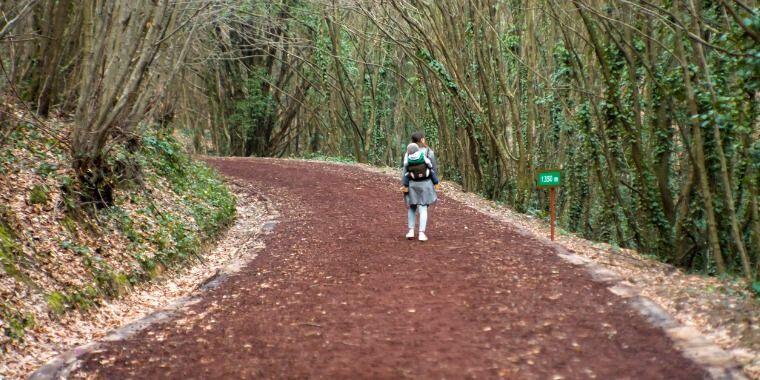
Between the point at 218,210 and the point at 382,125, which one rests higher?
the point at 382,125

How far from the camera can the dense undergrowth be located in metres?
6.98

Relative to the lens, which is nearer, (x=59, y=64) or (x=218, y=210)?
(x=59, y=64)

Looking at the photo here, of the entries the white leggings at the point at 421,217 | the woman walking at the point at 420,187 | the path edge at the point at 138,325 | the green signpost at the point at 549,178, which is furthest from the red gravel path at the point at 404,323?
the green signpost at the point at 549,178

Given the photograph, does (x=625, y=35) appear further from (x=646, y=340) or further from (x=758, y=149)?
(x=646, y=340)

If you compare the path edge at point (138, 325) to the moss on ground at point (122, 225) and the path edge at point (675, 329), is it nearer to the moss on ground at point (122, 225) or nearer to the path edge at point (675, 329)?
the moss on ground at point (122, 225)

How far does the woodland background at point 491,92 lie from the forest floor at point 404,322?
2.94m

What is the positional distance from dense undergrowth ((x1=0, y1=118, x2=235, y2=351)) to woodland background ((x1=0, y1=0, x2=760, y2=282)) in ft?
1.24

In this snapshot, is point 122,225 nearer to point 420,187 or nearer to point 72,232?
point 72,232

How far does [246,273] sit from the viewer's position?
32.2 feet

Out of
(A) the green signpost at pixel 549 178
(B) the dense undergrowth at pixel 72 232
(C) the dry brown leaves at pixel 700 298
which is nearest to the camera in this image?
(C) the dry brown leaves at pixel 700 298

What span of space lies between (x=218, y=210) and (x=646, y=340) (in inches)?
399

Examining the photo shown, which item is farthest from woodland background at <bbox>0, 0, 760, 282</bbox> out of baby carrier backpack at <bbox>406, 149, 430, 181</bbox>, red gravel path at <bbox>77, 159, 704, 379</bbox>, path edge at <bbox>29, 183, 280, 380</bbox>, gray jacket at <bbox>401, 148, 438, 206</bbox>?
gray jacket at <bbox>401, 148, 438, 206</bbox>

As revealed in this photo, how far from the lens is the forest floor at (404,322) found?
5602 mm

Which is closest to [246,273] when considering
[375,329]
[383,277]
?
[383,277]
